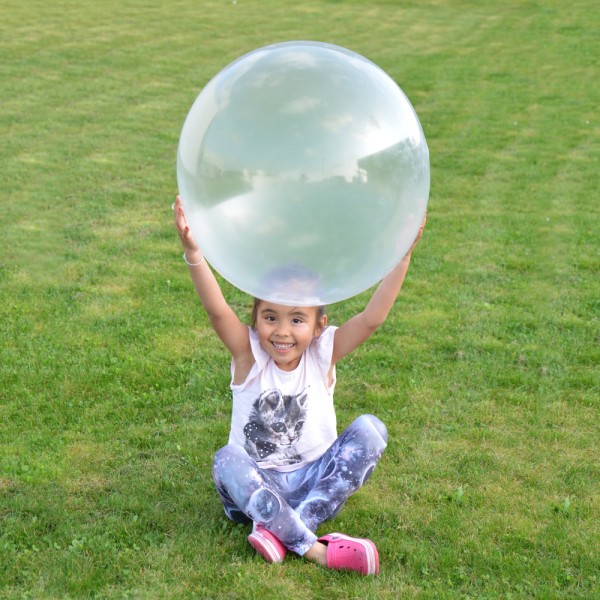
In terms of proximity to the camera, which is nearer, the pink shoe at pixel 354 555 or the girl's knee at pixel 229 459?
the pink shoe at pixel 354 555

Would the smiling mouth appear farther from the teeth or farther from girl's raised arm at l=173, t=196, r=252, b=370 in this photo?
girl's raised arm at l=173, t=196, r=252, b=370

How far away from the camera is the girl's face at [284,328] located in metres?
3.52

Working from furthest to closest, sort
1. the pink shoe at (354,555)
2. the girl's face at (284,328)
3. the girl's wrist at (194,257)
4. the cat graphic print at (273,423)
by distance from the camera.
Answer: the cat graphic print at (273,423) → the girl's face at (284,328) → the pink shoe at (354,555) → the girl's wrist at (194,257)

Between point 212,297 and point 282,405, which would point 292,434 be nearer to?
point 282,405

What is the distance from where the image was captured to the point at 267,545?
3479 mm

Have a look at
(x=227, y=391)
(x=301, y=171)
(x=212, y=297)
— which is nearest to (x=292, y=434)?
(x=212, y=297)

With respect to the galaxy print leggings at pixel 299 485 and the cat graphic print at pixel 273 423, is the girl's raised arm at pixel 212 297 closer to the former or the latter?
the cat graphic print at pixel 273 423

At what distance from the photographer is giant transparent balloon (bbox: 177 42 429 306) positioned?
108 inches

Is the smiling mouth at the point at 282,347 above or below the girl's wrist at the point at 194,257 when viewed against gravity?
below

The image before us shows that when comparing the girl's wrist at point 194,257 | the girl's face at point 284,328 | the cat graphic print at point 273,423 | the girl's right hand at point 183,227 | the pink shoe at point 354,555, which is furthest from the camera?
the cat graphic print at point 273,423

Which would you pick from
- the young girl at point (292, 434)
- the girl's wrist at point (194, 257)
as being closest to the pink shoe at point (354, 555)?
the young girl at point (292, 434)

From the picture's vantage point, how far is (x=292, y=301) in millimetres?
3014

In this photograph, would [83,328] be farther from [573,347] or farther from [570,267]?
[570,267]

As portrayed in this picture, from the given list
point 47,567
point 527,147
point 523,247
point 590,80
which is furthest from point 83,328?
point 590,80
